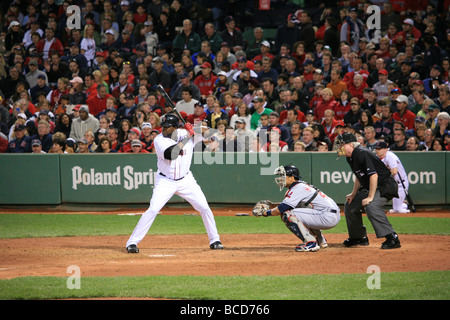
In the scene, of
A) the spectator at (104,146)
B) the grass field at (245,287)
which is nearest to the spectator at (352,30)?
the spectator at (104,146)

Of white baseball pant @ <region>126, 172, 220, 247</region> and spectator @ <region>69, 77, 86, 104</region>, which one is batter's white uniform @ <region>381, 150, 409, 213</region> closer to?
white baseball pant @ <region>126, 172, 220, 247</region>

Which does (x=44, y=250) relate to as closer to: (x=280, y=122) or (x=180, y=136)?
(x=180, y=136)

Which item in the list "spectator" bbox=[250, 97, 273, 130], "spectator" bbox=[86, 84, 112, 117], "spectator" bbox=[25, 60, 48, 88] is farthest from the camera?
"spectator" bbox=[25, 60, 48, 88]

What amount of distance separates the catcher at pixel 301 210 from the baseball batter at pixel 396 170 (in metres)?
4.44

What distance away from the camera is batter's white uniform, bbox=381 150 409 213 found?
14773 millimetres

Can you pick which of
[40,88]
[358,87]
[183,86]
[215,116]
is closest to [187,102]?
[183,86]

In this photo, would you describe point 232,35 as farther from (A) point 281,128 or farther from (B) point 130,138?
(B) point 130,138

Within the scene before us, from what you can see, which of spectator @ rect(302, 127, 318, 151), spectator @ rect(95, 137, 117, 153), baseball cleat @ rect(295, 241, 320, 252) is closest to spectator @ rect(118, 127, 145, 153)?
spectator @ rect(95, 137, 117, 153)

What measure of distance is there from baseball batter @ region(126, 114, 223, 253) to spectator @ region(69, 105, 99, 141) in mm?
8331

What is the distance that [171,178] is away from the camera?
10.6 m

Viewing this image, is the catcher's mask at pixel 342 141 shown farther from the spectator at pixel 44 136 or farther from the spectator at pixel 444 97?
the spectator at pixel 44 136

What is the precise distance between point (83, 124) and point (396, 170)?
28.3 ft

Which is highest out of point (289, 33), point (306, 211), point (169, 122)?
point (289, 33)

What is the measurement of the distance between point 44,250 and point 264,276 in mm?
4297
